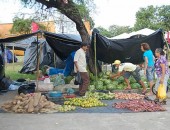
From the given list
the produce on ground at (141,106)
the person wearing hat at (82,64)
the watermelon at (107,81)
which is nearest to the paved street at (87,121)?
the produce on ground at (141,106)

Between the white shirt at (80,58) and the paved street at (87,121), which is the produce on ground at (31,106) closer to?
the paved street at (87,121)

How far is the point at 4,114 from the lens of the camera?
29.2 feet

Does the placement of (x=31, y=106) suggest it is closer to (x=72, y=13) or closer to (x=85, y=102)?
(x=85, y=102)

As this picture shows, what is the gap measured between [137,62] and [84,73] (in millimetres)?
4108

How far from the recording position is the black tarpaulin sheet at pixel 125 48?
14.3 metres

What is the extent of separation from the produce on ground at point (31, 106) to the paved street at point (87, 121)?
14.0 inches

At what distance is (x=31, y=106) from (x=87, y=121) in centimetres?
195

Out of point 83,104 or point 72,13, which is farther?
point 72,13

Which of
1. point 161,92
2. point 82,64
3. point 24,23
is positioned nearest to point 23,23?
point 24,23

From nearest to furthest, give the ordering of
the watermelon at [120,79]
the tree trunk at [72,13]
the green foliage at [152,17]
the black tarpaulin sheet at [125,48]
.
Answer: the watermelon at [120,79] < the tree trunk at [72,13] < the black tarpaulin sheet at [125,48] < the green foliage at [152,17]

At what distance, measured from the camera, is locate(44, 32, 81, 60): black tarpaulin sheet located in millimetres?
15031

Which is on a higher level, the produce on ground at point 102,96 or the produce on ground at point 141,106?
the produce on ground at point 102,96

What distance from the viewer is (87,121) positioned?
8.05 metres

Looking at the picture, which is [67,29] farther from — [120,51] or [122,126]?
[122,126]
